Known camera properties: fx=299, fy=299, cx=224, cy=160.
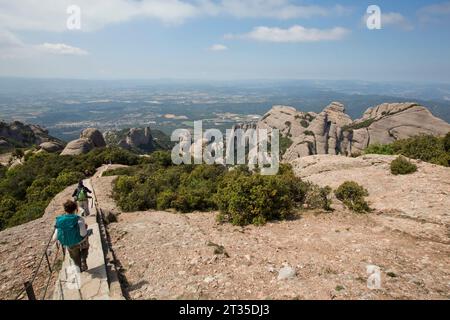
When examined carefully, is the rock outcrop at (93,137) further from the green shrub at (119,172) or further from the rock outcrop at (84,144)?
the green shrub at (119,172)

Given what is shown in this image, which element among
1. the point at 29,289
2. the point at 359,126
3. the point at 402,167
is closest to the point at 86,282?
the point at 29,289

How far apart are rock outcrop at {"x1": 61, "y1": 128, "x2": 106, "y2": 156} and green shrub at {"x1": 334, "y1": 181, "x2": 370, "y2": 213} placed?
138 ft

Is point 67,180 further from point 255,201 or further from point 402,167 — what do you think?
point 402,167

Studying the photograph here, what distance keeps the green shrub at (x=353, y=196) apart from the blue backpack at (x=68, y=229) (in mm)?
11671

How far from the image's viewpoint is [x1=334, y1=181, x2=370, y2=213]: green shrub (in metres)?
13.8

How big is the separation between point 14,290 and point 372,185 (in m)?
16.3

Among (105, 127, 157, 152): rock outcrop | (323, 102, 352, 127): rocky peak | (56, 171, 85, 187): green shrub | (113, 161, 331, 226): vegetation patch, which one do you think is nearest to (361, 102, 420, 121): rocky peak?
(323, 102, 352, 127): rocky peak

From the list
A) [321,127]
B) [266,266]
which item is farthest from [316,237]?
[321,127]

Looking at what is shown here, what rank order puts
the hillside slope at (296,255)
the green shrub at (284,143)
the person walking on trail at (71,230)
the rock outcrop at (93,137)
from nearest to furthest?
the person walking on trail at (71,230)
the hillside slope at (296,255)
the rock outcrop at (93,137)
the green shrub at (284,143)

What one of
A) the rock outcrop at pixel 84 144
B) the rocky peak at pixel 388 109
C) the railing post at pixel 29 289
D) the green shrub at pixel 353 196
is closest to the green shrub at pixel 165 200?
the green shrub at pixel 353 196

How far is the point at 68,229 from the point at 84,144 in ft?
157

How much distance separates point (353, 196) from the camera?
14.8 meters

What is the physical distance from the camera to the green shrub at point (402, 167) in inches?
659
